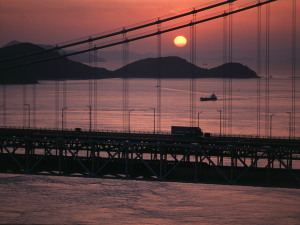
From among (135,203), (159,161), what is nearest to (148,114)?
(135,203)

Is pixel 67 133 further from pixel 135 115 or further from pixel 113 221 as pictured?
pixel 135 115

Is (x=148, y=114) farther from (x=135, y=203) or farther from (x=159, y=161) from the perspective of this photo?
(x=159, y=161)

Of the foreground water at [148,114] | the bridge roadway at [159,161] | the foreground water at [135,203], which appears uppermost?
the foreground water at [148,114]

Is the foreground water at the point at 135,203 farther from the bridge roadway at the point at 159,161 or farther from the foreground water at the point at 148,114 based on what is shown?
the foreground water at the point at 148,114

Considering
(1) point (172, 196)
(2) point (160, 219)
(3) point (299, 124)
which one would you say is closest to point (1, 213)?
(2) point (160, 219)

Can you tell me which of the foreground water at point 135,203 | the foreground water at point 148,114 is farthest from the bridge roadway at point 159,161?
the foreground water at point 148,114

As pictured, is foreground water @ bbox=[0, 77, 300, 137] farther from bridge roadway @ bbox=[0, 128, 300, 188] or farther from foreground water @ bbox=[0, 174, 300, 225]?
bridge roadway @ bbox=[0, 128, 300, 188]
